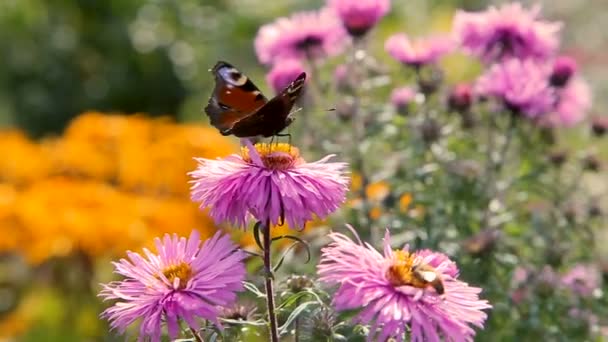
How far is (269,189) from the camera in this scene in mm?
1157

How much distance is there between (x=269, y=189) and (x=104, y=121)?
7.71 ft

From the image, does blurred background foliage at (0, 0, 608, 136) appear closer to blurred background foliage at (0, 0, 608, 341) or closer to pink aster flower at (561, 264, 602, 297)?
blurred background foliage at (0, 0, 608, 341)

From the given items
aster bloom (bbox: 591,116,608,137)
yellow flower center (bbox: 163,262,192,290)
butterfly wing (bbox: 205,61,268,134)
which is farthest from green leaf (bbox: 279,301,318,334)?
aster bloom (bbox: 591,116,608,137)

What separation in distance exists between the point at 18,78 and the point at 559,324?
13.0 ft

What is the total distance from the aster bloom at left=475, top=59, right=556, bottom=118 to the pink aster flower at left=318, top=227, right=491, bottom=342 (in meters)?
0.89

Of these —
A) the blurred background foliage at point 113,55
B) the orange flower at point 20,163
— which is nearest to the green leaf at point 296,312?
the orange flower at point 20,163

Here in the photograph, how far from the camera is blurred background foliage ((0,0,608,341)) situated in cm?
285

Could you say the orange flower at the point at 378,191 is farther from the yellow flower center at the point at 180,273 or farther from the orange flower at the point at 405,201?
the yellow flower center at the point at 180,273

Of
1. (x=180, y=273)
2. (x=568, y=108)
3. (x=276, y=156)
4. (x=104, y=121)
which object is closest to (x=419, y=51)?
(x=568, y=108)

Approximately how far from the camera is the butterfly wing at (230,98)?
1306 mm

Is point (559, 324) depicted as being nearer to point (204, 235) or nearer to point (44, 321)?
point (204, 235)

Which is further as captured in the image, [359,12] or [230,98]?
[359,12]

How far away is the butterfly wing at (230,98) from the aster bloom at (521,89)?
2.53ft

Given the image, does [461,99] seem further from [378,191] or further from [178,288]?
[178,288]
